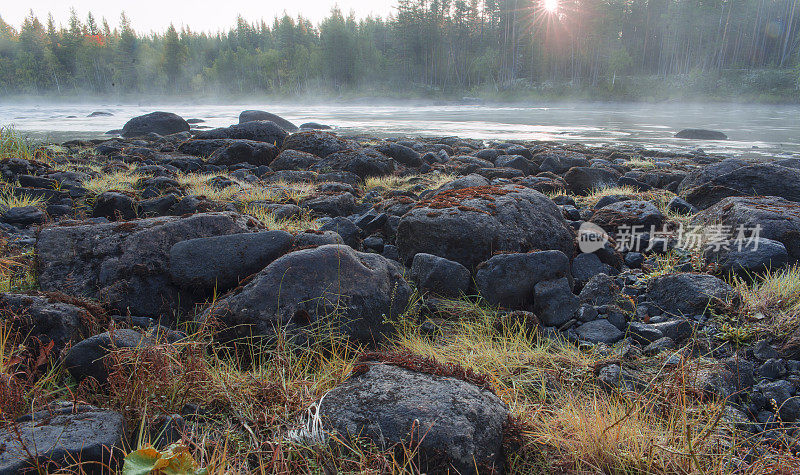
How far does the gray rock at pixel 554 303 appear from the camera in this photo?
3.47 m

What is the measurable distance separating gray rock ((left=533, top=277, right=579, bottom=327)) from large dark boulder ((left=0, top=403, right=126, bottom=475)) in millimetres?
2924

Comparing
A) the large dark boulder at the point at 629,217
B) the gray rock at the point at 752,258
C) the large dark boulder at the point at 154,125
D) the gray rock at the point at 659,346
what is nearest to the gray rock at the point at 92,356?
the gray rock at the point at 659,346

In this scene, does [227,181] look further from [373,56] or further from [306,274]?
[373,56]

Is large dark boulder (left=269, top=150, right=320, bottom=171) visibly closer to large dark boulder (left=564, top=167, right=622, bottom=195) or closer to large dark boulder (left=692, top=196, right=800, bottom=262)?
large dark boulder (left=564, top=167, right=622, bottom=195)

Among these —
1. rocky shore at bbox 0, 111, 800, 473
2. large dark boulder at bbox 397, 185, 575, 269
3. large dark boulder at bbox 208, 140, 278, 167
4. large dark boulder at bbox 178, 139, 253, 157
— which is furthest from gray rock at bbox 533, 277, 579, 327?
large dark boulder at bbox 178, 139, 253, 157

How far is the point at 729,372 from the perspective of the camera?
8.50ft

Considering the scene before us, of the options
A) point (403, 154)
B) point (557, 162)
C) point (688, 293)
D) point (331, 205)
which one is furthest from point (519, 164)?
point (688, 293)

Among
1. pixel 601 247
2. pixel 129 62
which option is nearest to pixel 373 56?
A: pixel 129 62

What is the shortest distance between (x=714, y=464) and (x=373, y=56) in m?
74.9

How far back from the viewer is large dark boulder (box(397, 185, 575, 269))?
422 cm

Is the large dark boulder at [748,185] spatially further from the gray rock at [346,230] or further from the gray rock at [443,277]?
the gray rock at [346,230]

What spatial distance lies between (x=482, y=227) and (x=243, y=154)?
26.7 ft

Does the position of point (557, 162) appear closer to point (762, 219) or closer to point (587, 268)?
point (762, 219)

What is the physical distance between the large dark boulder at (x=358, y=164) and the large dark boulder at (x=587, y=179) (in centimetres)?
391
